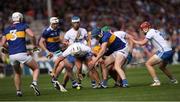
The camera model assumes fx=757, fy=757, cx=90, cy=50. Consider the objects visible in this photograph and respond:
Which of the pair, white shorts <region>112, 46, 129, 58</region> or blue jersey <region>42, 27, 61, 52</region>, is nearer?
white shorts <region>112, 46, 129, 58</region>

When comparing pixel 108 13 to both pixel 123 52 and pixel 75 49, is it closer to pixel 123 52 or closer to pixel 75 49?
pixel 123 52

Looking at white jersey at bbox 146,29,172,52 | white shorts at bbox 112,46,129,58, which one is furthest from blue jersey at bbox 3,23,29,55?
white jersey at bbox 146,29,172,52

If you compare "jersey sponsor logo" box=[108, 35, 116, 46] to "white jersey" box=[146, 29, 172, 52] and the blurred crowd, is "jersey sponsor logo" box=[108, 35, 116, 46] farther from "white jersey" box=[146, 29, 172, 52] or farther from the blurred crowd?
the blurred crowd

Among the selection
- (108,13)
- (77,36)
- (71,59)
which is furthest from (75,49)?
(108,13)

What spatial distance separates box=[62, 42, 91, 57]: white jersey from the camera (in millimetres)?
23250

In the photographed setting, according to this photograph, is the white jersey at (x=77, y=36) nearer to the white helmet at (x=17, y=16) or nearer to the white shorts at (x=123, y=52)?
the white shorts at (x=123, y=52)

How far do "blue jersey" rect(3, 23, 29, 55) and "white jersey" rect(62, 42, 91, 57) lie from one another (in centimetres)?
192

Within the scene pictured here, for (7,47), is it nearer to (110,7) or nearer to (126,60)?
(126,60)

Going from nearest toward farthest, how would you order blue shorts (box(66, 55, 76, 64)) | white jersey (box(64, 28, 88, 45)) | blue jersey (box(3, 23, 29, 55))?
1. blue jersey (box(3, 23, 29, 55))
2. white jersey (box(64, 28, 88, 45))
3. blue shorts (box(66, 55, 76, 64))

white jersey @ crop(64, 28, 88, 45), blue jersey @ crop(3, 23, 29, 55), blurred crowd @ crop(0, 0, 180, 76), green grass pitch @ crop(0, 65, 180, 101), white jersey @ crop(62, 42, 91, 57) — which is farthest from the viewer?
blurred crowd @ crop(0, 0, 180, 76)

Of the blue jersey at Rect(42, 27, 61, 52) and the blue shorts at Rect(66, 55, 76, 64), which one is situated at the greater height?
the blue jersey at Rect(42, 27, 61, 52)

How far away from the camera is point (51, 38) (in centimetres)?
2462

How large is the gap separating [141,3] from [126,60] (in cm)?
2474

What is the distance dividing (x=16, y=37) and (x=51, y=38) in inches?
117
